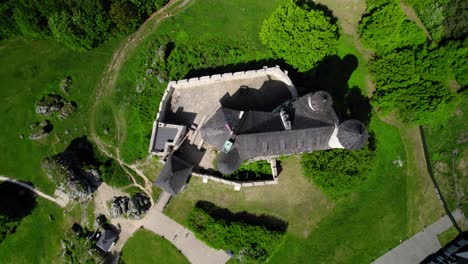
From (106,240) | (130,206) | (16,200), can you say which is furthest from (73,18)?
(106,240)

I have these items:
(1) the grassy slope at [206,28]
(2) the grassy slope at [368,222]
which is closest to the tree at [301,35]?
(1) the grassy slope at [206,28]

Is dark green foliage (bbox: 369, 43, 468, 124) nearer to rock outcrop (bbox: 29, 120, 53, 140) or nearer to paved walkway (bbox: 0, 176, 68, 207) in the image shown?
paved walkway (bbox: 0, 176, 68, 207)

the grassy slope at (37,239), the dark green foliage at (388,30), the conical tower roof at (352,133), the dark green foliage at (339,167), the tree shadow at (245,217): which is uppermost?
the dark green foliage at (388,30)

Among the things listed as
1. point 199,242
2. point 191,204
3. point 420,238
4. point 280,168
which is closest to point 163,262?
point 199,242

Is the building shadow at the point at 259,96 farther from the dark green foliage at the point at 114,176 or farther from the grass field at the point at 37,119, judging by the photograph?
the grass field at the point at 37,119

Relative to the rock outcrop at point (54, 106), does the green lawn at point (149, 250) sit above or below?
below

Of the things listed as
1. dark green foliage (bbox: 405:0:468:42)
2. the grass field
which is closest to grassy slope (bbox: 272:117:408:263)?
dark green foliage (bbox: 405:0:468:42)
